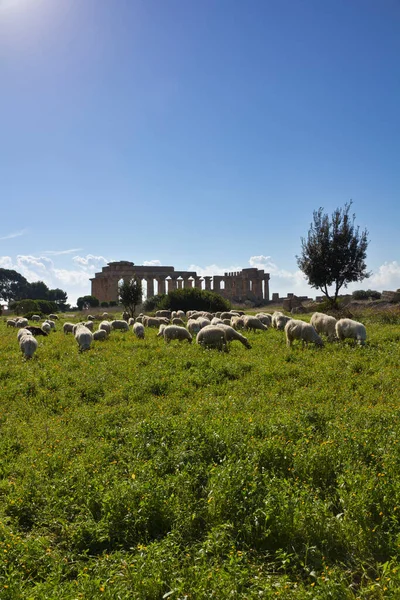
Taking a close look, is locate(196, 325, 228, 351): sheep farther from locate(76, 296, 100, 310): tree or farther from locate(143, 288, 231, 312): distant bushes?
locate(76, 296, 100, 310): tree

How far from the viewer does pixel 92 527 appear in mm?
5547

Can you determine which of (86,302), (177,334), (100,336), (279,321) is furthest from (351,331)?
(86,302)

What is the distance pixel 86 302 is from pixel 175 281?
53.9 feet

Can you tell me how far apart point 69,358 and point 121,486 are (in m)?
11.1

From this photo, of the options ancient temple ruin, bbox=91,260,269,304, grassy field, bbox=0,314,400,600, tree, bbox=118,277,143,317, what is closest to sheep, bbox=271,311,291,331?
grassy field, bbox=0,314,400,600

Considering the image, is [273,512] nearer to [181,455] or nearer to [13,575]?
[181,455]

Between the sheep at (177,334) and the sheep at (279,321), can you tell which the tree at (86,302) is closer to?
the sheep at (279,321)

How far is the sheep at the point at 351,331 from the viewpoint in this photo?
16812 mm

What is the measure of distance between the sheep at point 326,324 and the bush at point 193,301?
972 inches

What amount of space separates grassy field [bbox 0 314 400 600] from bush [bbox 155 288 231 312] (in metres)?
33.6

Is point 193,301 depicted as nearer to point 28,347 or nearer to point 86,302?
point 28,347

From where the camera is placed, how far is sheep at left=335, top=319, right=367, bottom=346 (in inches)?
662

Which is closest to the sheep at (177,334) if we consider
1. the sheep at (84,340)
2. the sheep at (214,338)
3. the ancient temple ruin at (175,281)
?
the sheep at (214,338)

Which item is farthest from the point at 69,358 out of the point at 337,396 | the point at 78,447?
the point at 337,396
